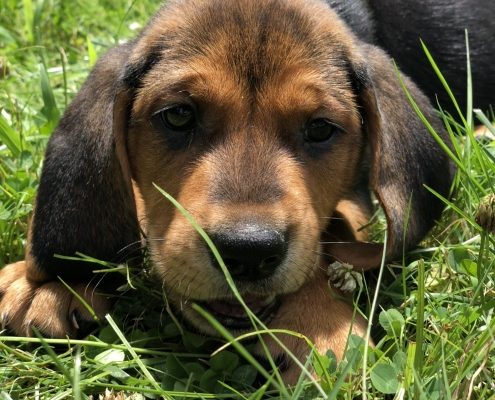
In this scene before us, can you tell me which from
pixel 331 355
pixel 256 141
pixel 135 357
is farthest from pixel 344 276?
pixel 135 357

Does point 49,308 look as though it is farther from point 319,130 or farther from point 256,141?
point 319,130

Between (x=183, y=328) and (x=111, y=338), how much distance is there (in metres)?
0.30

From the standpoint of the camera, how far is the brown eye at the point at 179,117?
11.3ft

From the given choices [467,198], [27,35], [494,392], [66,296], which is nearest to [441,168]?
[467,198]

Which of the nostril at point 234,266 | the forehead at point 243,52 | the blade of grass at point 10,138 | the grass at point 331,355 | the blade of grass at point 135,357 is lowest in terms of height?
the grass at point 331,355

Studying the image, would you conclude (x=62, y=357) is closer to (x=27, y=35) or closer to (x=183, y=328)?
(x=183, y=328)

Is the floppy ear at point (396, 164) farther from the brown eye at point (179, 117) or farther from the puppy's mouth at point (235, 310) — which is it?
the brown eye at point (179, 117)

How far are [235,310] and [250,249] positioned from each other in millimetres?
494

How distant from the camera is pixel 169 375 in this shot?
3.15m

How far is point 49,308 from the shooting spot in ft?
11.5

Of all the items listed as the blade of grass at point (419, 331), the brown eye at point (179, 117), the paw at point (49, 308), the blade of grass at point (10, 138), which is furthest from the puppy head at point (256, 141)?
the blade of grass at point (10, 138)

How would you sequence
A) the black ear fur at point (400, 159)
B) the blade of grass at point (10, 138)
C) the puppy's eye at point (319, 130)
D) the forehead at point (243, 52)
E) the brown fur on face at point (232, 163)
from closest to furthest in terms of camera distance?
the brown fur on face at point (232, 163) → the forehead at point (243, 52) → the puppy's eye at point (319, 130) → the black ear fur at point (400, 159) → the blade of grass at point (10, 138)

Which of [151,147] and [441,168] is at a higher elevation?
[151,147]

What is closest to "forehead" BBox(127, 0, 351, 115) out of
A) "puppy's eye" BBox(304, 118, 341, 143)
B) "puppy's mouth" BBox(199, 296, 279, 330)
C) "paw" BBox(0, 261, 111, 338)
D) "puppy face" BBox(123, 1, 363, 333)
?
"puppy face" BBox(123, 1, 363, 333)
